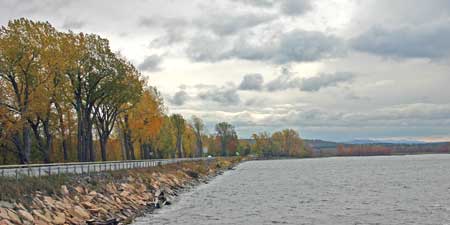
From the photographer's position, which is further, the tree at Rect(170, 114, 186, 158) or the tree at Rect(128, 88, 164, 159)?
the tree at Rect(170, 114, 186, 158)

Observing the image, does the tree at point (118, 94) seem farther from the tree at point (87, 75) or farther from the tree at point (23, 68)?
the tree at point (23, 68)

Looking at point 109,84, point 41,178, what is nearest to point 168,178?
point 109,84

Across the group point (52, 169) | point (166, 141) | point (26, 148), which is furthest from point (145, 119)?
point (52, 169)

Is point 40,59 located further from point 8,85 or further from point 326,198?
point 326,198

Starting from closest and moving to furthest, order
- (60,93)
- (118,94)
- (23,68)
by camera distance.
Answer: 1. (23,68)
2. (60,93)
3. (118,94)

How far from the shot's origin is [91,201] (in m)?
30.8

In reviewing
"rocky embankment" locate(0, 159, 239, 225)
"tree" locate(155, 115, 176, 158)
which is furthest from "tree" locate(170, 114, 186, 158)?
"rocky embankment" locate(0, 159, 239, 225)

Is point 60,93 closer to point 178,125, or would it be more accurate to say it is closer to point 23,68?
point 23,68

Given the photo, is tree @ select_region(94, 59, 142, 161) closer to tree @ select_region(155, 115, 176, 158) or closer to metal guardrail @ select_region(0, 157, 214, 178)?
metal guardrail @ select_region(0, 157, 214, 178)

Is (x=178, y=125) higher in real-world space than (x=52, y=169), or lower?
higher

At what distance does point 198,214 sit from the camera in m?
32.9

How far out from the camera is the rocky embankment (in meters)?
23.5

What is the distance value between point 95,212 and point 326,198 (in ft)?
68.7

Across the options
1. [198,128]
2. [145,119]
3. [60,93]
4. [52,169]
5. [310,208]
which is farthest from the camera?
[198,128]
